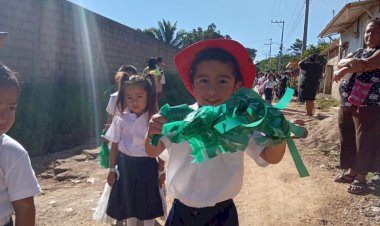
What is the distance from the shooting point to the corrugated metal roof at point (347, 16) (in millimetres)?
10352

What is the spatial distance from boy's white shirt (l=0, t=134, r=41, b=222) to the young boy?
1.73ft

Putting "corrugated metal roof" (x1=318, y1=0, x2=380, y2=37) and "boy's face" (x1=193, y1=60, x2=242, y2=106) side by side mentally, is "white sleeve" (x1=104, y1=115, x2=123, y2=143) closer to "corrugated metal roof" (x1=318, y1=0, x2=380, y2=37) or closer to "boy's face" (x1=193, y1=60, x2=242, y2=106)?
"boy's face" (x1=193, y1=60, x2=242, y2=106)

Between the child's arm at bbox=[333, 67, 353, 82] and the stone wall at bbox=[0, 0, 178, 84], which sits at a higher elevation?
the stone wall at bbox=[0, 0, 178, 84]

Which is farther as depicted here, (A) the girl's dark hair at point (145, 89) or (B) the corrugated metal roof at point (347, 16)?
(B) the corrugated metal roof at point (347, 16)

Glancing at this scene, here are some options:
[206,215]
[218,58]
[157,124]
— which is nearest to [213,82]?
[218,58]

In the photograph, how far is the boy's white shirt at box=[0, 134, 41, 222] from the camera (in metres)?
1.40

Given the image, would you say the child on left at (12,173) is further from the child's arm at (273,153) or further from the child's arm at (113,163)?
the child's arm at (113,163)

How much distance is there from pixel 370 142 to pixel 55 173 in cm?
422

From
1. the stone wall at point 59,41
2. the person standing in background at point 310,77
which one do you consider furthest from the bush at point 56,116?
the person standing in background at point 310,77

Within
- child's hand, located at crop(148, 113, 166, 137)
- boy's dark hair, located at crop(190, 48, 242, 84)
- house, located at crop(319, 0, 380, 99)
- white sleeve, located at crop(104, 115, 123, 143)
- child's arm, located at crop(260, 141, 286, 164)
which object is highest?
house, located at crop(319, 0, 380, 99)

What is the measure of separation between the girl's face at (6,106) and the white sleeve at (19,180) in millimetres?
143

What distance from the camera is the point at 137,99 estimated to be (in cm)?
296

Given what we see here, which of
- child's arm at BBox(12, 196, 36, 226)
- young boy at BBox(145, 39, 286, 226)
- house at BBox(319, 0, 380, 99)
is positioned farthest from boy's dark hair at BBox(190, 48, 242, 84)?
house at BBox(319, 0, 380, 99)

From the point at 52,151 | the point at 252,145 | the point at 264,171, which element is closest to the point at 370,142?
the point at 264,171
